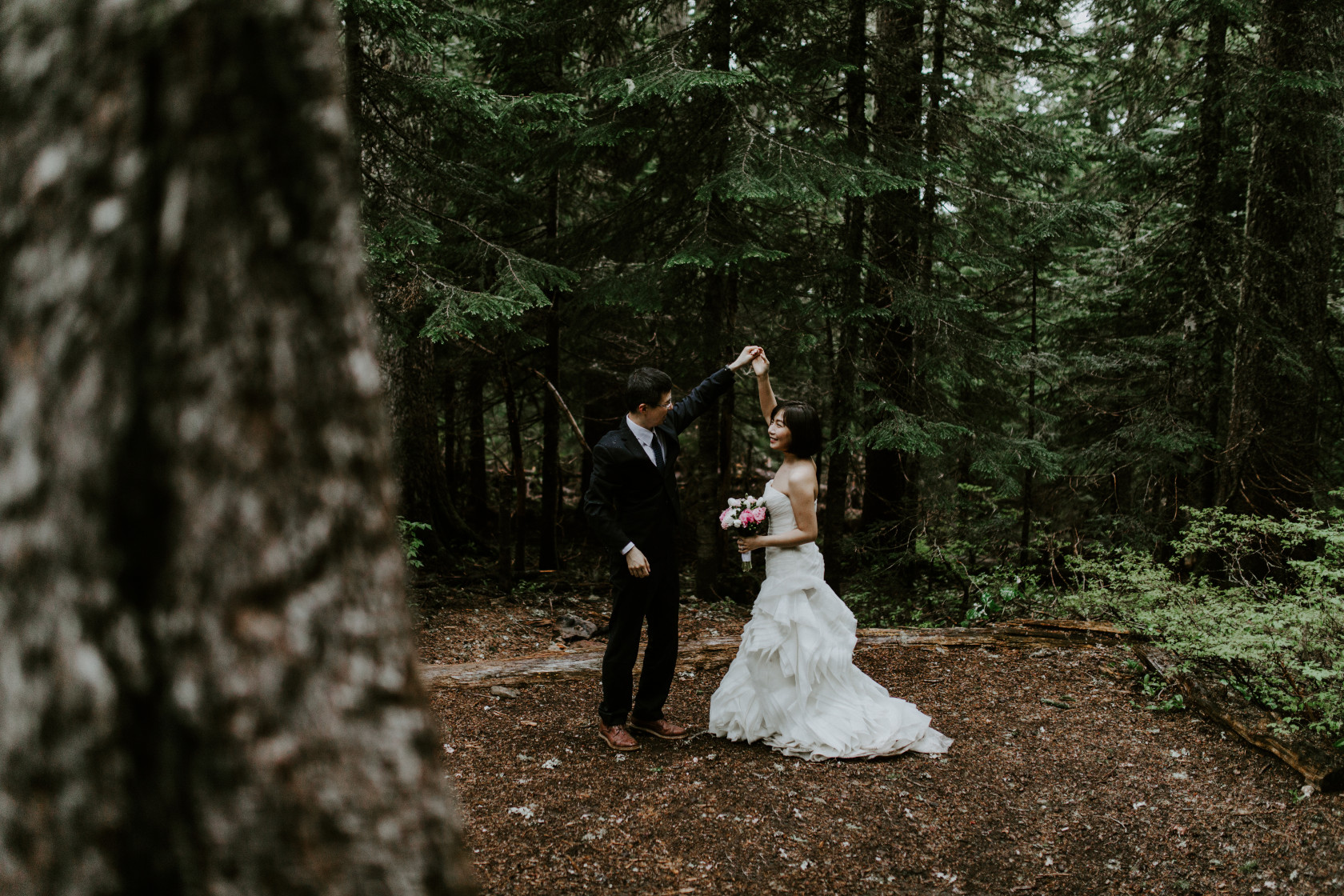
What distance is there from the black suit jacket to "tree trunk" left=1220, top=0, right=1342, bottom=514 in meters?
7.59

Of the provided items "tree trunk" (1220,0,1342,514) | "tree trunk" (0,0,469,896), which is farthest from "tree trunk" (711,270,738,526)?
"tree trunk" (0,0,469,896)

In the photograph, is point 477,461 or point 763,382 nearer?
point 763,382

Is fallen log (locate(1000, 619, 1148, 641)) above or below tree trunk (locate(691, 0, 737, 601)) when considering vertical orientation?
below

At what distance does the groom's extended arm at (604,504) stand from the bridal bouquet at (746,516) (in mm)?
779

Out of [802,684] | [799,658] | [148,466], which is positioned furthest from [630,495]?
[148,466]

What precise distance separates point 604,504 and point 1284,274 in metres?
9.34

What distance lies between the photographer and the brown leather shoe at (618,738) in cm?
508

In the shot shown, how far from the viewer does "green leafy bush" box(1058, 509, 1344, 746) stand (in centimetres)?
479

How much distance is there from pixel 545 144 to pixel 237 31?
8473mm

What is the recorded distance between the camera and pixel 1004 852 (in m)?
3.91

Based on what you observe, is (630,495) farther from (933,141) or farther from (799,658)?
(933,141)

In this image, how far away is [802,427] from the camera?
513 centimetres

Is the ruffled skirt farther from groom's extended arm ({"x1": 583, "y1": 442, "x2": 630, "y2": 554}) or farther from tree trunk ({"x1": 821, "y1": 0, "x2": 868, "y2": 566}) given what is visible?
tree trunk ({"x1": 821, "y1": 0, "x2": 868, "y2": 566})

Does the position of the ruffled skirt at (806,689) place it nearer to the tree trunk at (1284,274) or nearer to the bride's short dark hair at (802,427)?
the bride's short dark hair at (802,427)
